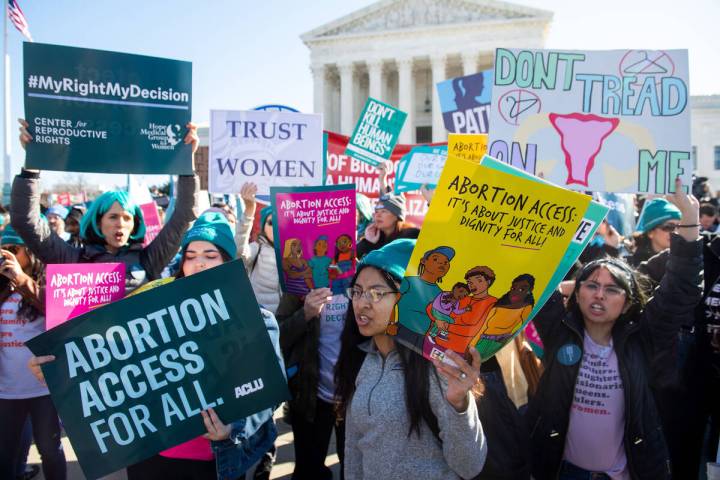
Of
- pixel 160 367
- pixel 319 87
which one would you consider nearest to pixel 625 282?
pixel 160 367

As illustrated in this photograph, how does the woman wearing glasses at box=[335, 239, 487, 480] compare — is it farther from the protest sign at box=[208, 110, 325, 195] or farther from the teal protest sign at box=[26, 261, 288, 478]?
the protest sign at box=[208, 110, 325, 195]

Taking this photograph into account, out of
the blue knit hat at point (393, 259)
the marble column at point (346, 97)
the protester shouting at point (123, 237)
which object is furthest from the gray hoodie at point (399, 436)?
the marble column at point (346, 97)

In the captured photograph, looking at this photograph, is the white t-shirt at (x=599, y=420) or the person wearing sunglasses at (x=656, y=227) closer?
the white t-shirt at (x=599, y=420)

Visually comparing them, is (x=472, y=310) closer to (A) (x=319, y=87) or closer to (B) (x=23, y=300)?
(B) (x=23, y=300)

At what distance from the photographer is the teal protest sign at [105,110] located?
300 cm

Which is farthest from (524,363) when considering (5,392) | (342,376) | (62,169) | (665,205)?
(5,392)

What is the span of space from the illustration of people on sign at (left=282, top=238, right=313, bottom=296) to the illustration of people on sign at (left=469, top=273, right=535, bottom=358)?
1.32 metres

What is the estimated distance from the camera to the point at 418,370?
6.27 ft

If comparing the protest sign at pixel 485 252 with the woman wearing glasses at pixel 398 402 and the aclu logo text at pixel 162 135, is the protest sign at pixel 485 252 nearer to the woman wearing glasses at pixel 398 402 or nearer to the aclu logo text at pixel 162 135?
the woman wearing glasses at pixel 398 402

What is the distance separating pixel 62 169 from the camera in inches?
121

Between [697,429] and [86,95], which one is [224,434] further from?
[697,429]

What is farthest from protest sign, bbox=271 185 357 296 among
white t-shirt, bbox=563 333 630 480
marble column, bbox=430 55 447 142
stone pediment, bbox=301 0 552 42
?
stone pediment, bbox=301 0 552 42

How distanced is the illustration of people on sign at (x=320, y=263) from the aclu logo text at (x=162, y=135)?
1.10m

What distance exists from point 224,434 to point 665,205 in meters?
3.61
